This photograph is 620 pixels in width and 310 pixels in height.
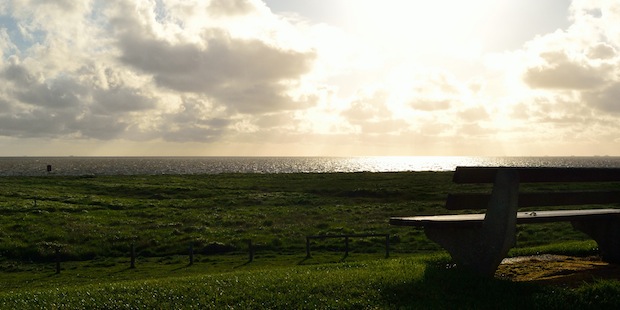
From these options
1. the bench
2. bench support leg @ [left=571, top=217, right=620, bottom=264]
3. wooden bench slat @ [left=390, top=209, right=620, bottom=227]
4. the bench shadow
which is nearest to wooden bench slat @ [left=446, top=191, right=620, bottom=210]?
the bench

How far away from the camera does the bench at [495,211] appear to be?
1003cm

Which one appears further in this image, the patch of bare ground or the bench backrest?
the patch of bare ground

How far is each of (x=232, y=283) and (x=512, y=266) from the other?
6.85 meters

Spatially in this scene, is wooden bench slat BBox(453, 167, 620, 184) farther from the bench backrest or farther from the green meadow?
the green meadow

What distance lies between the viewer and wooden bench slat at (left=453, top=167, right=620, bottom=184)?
9836 mm

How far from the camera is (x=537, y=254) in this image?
15227mm

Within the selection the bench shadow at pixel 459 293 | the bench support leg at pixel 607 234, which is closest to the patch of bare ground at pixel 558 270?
the bench support leg at pixel 607 234

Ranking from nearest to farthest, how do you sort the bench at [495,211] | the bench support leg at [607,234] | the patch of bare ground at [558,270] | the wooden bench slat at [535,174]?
the wooden bench slat at [535,174] < the bench at [495,211] < the patch of bare ground at [558,270] < the bench support leg at [607,234]

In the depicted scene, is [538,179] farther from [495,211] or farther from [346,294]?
[346,294]

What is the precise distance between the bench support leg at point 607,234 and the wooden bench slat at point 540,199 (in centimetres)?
67

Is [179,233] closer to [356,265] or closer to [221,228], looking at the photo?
[221,228]

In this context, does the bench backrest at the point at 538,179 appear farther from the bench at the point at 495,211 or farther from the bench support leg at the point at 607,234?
the bench support leg at the point at 607,234

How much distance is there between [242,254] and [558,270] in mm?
23883

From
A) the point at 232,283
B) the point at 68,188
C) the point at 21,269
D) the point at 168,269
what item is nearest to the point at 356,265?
the point at 232,283
